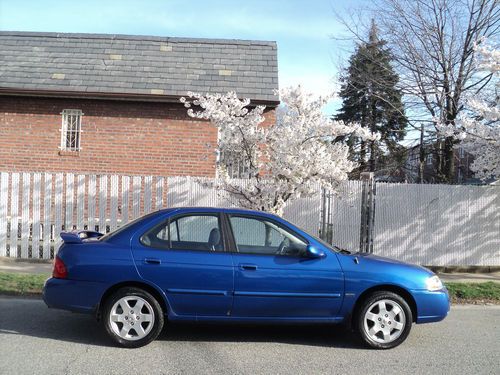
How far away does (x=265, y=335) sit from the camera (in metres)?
5.96

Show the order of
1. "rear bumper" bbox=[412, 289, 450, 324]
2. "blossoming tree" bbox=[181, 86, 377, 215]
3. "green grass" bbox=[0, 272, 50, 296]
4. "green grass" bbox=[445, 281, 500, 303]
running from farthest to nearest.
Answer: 1. "green grass" bbox=[445, 281, 500, 303]
2. "blossoming tree" bbox=[181, 86, 377, 215]
3. "green grass" bbox=[0, 272, 50, 296]
4. "rear bumper" bbox=[412, 289, 450, 324]

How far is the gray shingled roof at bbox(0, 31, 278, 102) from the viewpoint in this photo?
1338cm

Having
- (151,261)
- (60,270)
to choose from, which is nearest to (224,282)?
(151,261)

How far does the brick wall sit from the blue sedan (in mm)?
7858

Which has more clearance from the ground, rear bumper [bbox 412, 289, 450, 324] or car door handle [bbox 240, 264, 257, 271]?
car door handle [bbox 240, 264, 257, 271]

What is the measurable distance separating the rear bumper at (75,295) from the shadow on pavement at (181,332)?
1.42ft

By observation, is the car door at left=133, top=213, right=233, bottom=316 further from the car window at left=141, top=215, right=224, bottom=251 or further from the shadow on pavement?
the shadow on pavement

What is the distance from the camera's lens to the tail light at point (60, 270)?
5414 mm

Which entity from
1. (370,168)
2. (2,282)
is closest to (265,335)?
(2,282)

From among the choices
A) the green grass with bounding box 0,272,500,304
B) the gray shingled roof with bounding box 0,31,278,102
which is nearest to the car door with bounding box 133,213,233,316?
the green grass with bounding box 0,272,500,304

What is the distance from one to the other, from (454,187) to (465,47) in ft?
17.2

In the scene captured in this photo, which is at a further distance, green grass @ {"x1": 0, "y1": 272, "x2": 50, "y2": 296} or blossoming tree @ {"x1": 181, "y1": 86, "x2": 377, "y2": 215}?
blossoming tree @ {"x1": 181, "y1": 86, "x2": 377, "y2": 215}

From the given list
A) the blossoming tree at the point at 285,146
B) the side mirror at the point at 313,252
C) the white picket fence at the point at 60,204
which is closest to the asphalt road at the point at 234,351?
the side mirror at the point at 313,252

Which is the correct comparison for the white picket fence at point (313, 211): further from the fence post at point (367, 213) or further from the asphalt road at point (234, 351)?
the asphalt road at point (234, 351)
